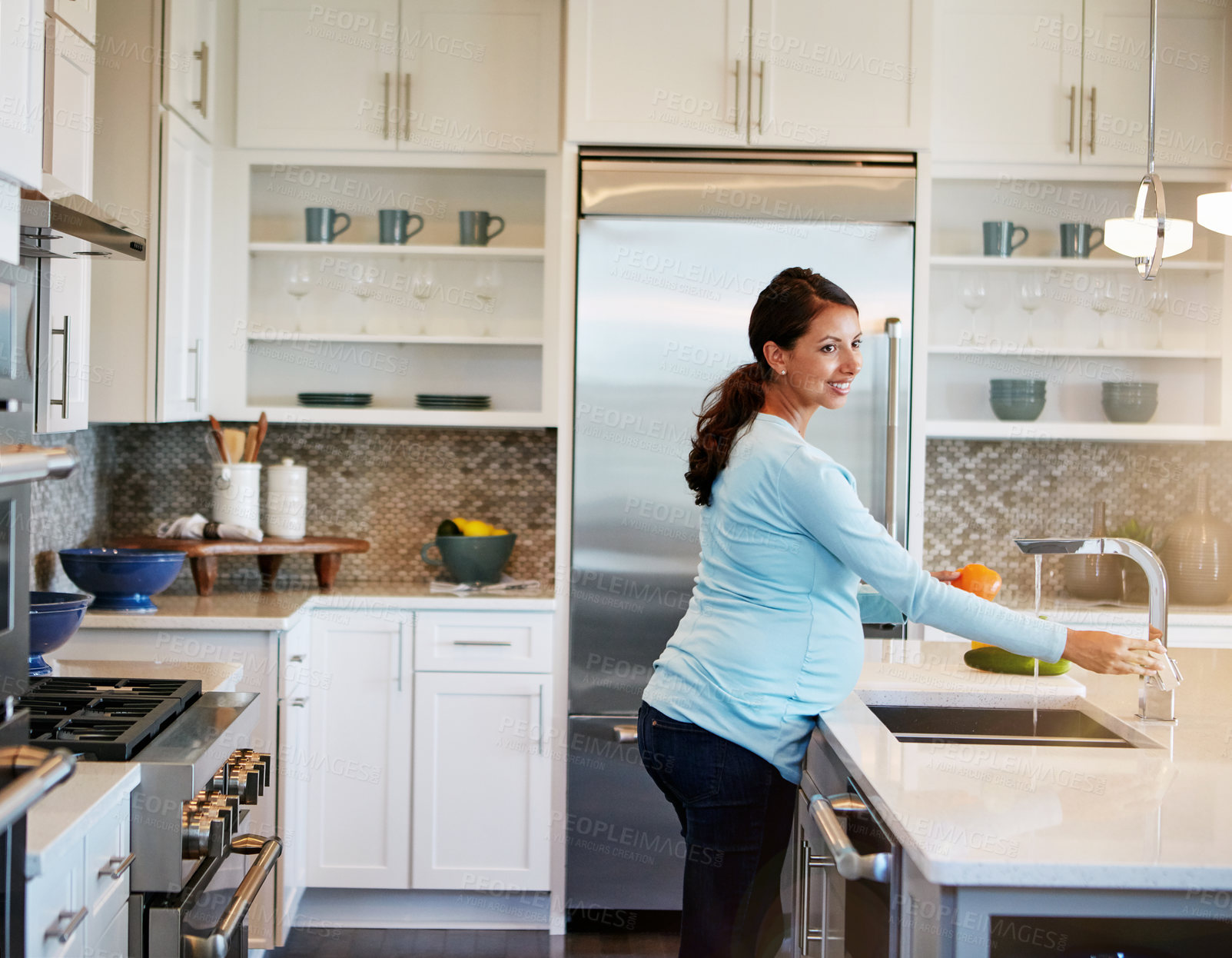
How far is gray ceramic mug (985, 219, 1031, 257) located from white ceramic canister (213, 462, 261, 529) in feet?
7.23

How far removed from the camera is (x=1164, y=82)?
10.9 feet

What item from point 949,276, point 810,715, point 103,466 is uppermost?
point 949,276

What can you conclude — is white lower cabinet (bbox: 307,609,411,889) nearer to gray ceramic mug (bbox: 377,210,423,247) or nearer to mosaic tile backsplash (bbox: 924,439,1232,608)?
gray ceramic mug (bbox: 377,210,423,247)

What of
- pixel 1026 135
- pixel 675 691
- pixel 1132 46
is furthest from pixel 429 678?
pixel 1132 46

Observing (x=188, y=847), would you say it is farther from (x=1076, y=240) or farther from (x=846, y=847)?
(x=1076, y=240)

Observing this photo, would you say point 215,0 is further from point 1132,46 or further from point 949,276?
point 1132,46

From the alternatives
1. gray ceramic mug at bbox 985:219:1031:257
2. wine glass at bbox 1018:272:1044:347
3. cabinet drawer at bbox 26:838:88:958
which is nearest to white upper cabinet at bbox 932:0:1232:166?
gray ceramic mug at bbox 985:219:1031:257

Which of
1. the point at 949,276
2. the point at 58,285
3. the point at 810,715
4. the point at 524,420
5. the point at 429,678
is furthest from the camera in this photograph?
the point at 949,276

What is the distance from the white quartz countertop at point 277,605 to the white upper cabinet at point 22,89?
54.5 inches

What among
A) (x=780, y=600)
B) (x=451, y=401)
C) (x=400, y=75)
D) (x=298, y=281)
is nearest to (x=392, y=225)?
(x=298, y=281)

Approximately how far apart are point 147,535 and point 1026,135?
2.78 meters

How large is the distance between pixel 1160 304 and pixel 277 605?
272cm

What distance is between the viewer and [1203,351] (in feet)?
11.0

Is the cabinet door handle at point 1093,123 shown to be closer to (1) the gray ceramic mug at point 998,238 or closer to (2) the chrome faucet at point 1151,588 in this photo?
(1) the gray ceramic mug at point 998,238
